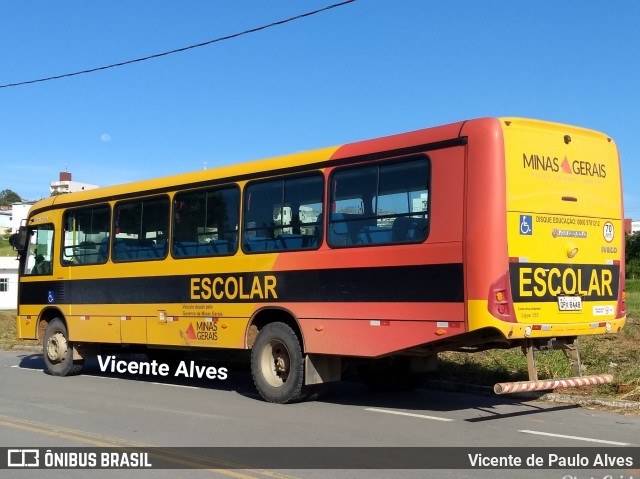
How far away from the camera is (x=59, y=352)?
1503cm

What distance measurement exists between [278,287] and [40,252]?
22.5 ft

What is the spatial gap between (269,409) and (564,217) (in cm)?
446

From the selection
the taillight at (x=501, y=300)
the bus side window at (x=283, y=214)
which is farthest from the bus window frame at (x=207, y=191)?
the taillight at (x=501, y=300)

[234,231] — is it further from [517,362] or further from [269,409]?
[517,362]

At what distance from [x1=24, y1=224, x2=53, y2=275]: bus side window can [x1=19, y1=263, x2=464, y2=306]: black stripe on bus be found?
0.32 meters

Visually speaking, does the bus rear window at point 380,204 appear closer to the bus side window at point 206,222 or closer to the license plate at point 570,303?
the license plate at point 570,303

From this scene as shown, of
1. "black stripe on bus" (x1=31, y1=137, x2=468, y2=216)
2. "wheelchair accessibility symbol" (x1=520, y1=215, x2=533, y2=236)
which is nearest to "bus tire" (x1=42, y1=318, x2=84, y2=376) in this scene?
"black stripe on bus" (x1=31, y1=137, x2=468, y2=216)

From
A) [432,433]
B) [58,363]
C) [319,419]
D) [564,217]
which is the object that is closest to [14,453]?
[319,419]

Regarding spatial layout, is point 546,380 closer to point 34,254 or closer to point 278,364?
point 278,364

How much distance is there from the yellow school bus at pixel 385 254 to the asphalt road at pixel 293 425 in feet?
1.95

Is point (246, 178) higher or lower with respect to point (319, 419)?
higher

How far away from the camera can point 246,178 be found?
11.6 m

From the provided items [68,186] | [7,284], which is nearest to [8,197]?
[7,284]

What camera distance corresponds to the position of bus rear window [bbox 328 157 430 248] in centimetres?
937
